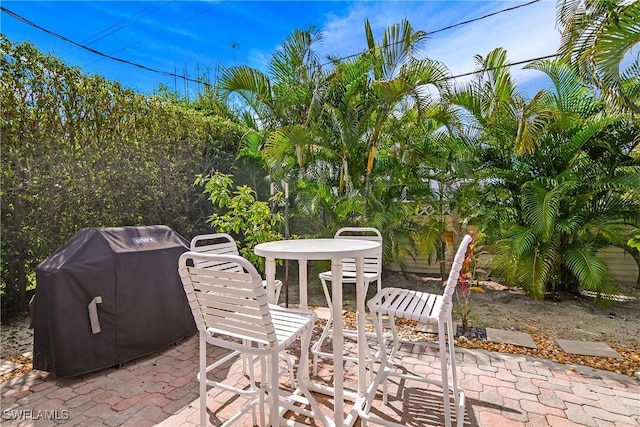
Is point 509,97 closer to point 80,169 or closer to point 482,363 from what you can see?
point 482,363

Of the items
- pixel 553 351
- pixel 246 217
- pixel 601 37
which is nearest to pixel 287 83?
pixel 246 217

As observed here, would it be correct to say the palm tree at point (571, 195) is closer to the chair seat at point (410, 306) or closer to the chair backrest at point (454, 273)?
the chair seat at point (410, 306)

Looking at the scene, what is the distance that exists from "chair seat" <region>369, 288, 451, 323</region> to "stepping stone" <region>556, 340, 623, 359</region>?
5.90 feet

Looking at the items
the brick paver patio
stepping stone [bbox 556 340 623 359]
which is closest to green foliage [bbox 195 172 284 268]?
the brick paver patio

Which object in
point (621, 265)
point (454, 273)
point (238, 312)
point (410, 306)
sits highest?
point (454, 273)

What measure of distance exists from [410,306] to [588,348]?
7.33 feet

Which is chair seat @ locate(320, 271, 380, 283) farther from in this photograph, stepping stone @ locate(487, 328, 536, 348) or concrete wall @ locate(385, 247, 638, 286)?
concrete wall @ locate(385, 247, 638, 286)

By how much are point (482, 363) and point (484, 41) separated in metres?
4.67

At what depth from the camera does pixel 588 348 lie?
304cm

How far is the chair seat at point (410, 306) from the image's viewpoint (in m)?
1.85

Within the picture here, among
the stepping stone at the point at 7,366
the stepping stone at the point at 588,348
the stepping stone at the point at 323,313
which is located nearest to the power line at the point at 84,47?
the stepping stone at the point at 7,366

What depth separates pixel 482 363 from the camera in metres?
2.77

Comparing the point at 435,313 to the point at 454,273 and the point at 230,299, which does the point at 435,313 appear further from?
the point at 230,299

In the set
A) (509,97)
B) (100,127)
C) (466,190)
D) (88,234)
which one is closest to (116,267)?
(88,234)
